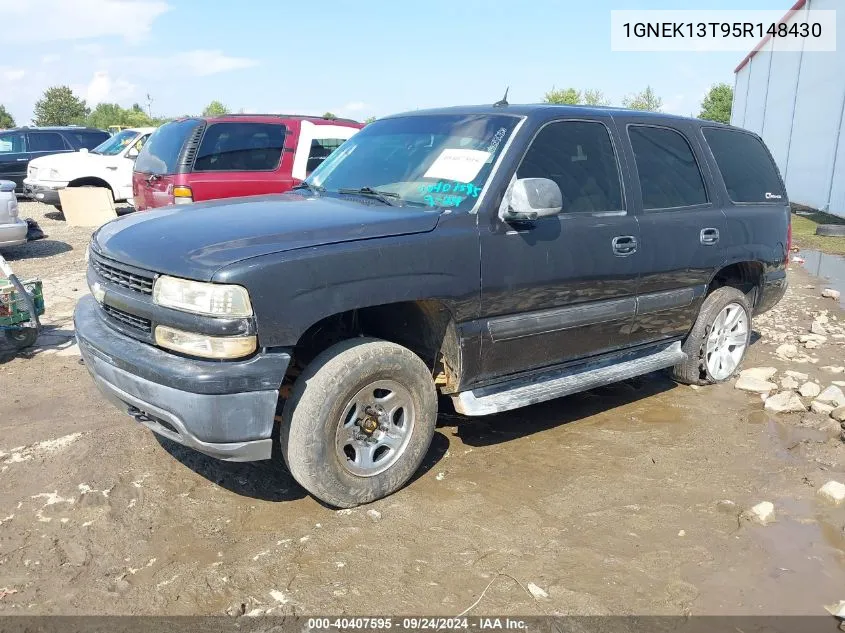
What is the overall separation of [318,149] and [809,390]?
6953 millimetres

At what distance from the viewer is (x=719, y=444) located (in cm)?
445

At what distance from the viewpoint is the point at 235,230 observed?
3.25 meters

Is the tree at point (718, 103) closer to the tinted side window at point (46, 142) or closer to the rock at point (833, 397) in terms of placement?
the tinted side window at point (46, 142)

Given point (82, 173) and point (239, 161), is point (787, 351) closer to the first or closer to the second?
point (239, 161)

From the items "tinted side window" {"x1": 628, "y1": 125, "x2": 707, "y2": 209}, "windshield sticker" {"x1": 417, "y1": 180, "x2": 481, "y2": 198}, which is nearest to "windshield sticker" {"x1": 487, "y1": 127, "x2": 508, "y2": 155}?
"windshield sticker" {"x1": 417, "y1": 180, "x2": 481, "y2": 198}

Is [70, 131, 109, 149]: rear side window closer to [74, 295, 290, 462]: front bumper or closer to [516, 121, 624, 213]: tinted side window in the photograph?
[516, 121, 624, 213]: tinted side window

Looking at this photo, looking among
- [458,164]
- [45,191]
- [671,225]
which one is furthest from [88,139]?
[671,225]

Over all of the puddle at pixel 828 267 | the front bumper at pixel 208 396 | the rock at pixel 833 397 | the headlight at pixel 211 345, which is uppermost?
the headlight at pixel 211 345

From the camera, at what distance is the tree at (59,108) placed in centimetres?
6494

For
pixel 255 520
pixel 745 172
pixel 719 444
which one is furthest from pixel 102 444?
pixel 745 172

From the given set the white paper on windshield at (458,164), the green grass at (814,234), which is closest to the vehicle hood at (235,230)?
the white paper on windshield at (458,164)

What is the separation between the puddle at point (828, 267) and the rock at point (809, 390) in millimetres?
3834

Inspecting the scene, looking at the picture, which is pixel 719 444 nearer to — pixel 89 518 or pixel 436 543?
pixel 436 543

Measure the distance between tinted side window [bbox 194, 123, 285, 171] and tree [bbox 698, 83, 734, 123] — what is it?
52102 millimetres
